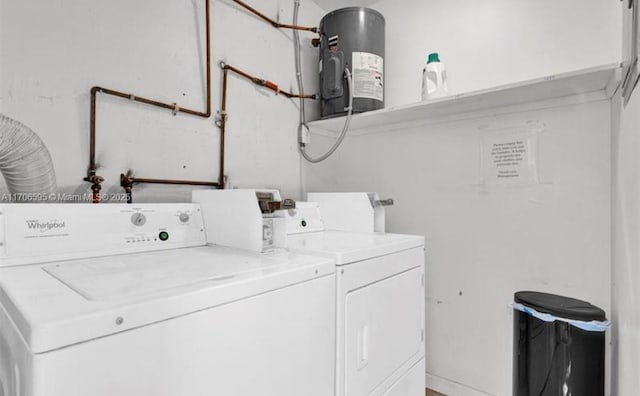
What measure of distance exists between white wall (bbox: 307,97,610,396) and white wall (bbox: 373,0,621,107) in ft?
0.76

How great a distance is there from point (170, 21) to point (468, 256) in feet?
6.22

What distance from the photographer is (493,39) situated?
5.91ft

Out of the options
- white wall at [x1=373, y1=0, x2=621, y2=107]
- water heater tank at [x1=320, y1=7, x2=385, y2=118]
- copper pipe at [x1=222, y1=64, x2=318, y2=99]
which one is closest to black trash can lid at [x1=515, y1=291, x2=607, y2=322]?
white wall at [x1=373, y1=0, x2=621, y2=107]

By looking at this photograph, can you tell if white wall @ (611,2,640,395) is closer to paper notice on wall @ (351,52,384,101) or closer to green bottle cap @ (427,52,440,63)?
green bottle cap @ (427,52,440,63)

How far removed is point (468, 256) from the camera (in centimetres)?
185

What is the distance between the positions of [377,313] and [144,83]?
1.33 meters

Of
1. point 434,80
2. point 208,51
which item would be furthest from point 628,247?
point 208,51

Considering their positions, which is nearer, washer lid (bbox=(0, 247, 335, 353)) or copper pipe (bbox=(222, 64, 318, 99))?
washer lid (bbox=(0, 247, 335, 353))

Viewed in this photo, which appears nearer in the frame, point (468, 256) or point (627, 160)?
point (627, 160)

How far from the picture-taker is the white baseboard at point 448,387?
1.80 meters

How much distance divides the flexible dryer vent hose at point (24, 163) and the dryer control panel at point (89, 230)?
7cm

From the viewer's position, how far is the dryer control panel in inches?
37.6

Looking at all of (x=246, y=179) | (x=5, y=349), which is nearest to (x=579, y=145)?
(x=246, y=179)

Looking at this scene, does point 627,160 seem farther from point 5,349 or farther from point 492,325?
point 5,349
